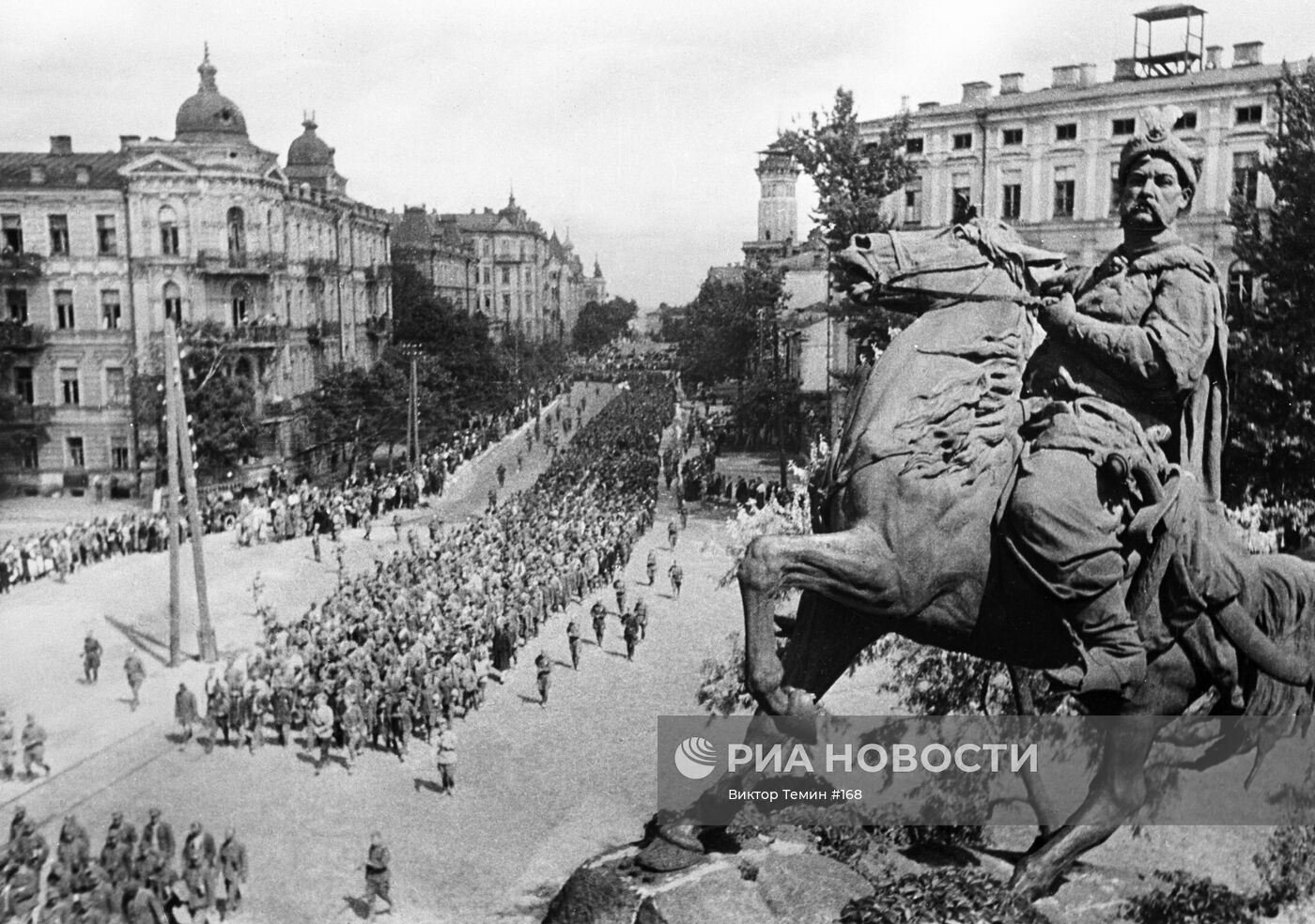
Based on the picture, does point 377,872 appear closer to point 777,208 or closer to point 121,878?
point 121,878

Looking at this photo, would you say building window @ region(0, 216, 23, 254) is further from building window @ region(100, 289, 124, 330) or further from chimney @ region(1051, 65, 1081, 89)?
chimney @ region(1051, 65, 1081, 89)

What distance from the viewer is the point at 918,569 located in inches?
310

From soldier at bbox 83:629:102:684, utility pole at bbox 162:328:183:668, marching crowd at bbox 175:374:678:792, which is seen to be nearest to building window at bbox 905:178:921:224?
marching crowd at bbox 175:374:678:792

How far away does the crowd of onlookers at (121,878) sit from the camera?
1402cm

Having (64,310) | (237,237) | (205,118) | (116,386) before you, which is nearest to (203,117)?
(205,118)

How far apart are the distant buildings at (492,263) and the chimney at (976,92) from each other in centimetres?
6320

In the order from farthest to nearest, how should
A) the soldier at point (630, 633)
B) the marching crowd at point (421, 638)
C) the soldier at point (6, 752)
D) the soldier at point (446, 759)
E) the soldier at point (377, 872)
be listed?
the soldier at point (630, 633), the marching crowd at point (421, 638), the soldier at point (6, 752), the soldier at point (446, 759), the soldier at point (377, 872)

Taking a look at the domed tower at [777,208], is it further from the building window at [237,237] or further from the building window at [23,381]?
the building window at [23,381]

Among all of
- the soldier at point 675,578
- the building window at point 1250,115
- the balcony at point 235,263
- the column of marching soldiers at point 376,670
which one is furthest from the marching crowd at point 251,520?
the building window at point 1250,115

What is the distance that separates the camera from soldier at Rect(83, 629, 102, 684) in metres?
27.6

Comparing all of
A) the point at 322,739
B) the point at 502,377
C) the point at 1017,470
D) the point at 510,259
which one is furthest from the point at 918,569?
the point at 510,259

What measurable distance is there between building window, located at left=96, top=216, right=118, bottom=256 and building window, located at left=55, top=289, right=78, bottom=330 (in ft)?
7.29

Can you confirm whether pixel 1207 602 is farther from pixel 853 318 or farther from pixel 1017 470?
pixel 853 318

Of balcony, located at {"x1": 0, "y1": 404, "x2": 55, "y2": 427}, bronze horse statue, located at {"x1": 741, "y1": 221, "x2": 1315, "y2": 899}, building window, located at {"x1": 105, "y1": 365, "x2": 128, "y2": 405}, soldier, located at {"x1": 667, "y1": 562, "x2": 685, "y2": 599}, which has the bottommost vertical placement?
soldier, located at {"x1": 667, "y1": 562, "x2": 685, "y2": 599}
